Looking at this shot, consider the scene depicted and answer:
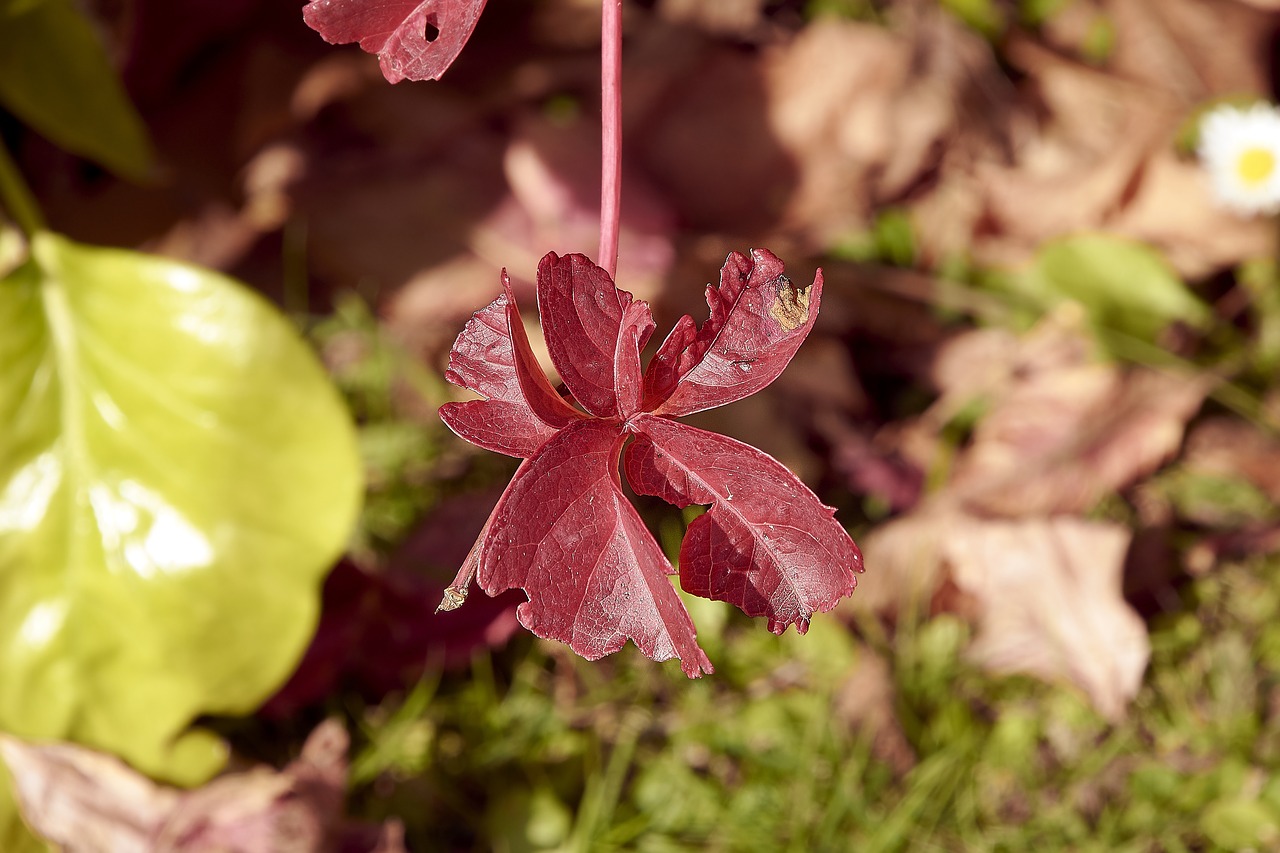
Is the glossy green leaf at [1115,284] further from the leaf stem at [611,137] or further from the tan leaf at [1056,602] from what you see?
the leaf stem at [611,137]

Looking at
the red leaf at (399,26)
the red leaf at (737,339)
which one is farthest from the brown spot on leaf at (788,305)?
the red leaf at (399,26)

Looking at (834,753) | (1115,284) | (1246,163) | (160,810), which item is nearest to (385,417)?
(160,810)

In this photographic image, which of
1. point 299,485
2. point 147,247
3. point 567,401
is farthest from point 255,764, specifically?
point 567,401

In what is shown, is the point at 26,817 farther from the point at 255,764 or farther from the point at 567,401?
the point at 567,401

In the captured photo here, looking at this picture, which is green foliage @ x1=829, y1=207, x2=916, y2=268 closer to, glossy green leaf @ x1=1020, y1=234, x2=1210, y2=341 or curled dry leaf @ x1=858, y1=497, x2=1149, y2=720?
glossy green leaf @ x1=1020, y1=234, x2=1210, y2=341

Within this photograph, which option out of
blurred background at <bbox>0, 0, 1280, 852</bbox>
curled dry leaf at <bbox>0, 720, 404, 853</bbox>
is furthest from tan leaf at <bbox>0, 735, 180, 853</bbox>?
blurred background at <bbox>0, 0, 1280, 852</bbox>

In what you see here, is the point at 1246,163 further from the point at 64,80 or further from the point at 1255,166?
the point at 64,80
